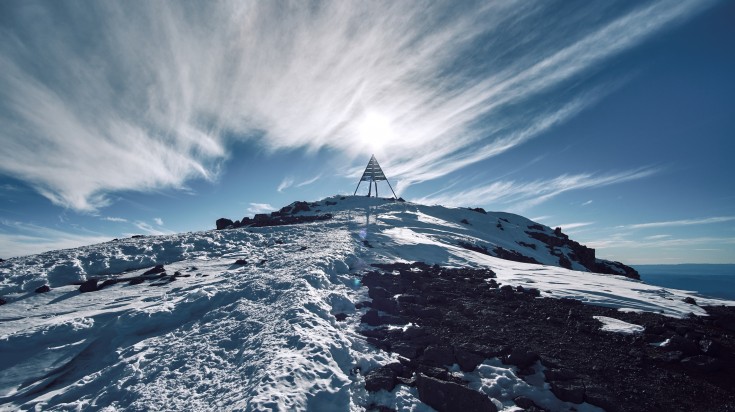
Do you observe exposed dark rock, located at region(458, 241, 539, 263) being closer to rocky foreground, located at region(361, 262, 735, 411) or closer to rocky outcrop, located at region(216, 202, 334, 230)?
rocky foreground, located at region(361, 262, 735, 411)

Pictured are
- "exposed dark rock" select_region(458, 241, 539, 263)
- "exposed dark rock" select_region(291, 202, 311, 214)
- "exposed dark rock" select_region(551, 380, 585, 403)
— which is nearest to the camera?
"exposed dark rock" select_region(551, 380, 585, 403)

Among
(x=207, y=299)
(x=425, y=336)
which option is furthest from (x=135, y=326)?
(x=425, y=336)

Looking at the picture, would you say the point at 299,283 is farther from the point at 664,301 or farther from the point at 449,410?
the point at 664,301

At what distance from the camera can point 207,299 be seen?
1348cm

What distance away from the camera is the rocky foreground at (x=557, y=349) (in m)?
7.02

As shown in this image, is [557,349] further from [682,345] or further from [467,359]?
[682,345]

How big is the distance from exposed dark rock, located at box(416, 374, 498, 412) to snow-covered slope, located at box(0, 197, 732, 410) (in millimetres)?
328

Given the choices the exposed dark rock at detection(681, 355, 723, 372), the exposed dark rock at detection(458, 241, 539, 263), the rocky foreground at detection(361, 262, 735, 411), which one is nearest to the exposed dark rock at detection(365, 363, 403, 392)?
the rocky foreground at detection(361, 262, 735, 411)

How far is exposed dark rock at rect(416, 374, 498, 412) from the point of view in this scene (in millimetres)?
6691

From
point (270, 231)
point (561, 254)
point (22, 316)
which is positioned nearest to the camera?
point (22, 316)

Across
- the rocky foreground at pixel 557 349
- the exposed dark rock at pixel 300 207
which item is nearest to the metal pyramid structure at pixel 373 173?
the exposed dark rock at pixel 300 207

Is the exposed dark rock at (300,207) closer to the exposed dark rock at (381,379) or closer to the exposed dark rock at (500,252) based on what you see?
the exposed dark rock at (500,252)

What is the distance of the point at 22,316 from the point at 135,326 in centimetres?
559

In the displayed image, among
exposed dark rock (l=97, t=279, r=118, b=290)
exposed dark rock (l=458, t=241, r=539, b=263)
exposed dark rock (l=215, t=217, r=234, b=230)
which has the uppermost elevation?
exposed dark rock (l=215, t=217, r=234, b=230)
